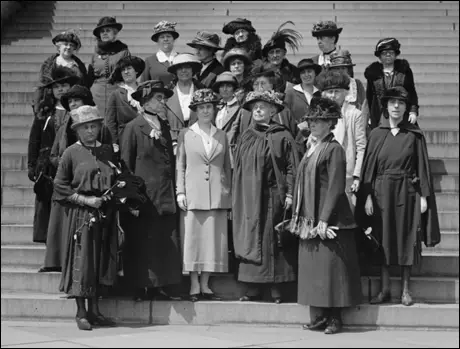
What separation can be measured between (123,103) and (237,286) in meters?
2.18

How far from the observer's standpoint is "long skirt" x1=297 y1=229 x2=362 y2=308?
8344mm

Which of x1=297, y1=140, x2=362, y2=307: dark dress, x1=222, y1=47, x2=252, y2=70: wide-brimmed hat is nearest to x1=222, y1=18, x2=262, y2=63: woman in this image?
x1=222, y1=47, x2=252, y2=70: wide-brimmed hat

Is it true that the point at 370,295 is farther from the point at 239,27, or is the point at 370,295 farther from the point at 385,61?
the point at 239,27

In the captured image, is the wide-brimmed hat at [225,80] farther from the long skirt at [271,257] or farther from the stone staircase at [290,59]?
the stone staircase at [290,59]

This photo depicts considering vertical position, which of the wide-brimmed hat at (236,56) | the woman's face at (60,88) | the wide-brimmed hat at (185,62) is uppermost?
the wide-brimmed hat at (236,56)

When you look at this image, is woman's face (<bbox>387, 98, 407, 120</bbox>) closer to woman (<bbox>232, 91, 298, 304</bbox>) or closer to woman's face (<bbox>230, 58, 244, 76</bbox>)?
woman (<bbox>232, 91, 298, 304</bbox>)

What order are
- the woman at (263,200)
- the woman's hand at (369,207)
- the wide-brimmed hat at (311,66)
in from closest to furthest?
the woman at (263,200) → the woman's hand at (369,207) → the wide-brimmed hat at (311,66)

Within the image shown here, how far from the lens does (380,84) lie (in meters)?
10.2

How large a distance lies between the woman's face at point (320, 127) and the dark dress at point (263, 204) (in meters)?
0.41

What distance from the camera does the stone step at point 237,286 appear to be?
901 cm

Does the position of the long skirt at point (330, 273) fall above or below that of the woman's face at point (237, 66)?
below

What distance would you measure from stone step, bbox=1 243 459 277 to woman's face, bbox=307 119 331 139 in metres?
1.53

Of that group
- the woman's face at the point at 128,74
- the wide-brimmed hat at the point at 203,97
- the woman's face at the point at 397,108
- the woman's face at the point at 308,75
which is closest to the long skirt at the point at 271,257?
the wide-brimmed hat at the point at 203,97

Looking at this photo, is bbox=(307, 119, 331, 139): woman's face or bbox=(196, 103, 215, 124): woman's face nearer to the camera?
bbox=(307, 119, 331, 139): woman's face
